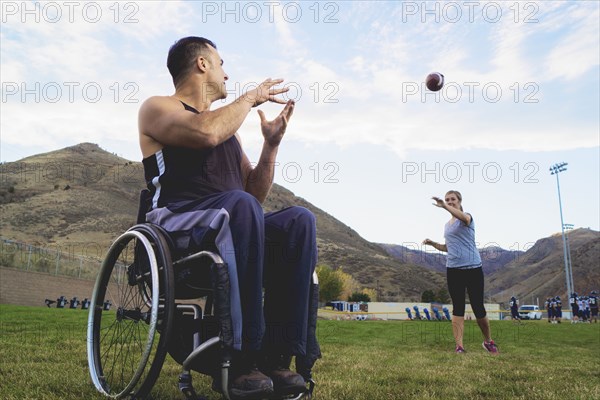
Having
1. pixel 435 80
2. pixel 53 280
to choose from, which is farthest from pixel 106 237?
pixel 435 80

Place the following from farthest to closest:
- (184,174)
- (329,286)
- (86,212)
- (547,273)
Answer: (547,273)
(86,212)
(329,286)
(184,174)

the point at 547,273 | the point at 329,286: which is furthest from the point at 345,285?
the point at 547,273

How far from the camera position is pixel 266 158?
3.22 meters

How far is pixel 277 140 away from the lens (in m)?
3.18

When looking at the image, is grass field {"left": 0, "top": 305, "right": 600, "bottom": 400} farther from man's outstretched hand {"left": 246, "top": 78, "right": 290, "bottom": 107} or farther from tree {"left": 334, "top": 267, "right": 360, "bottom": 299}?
tree {"left": 334, "top": 267, "right": 360, "bottom": 299}

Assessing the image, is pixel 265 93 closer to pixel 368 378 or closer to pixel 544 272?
pixel 368 378

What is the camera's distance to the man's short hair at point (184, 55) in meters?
3.02

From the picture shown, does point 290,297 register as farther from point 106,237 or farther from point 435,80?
point 106,237

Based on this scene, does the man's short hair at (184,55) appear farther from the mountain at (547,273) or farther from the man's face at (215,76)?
the mountain at (547,273)

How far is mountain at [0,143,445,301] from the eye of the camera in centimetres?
7706

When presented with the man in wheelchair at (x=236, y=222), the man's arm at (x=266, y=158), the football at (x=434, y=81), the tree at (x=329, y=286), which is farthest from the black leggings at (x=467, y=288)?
the tree at (x=329, y=286)

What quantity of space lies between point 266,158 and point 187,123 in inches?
31.4

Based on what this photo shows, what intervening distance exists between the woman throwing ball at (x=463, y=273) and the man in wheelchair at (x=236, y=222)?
15.6 ft

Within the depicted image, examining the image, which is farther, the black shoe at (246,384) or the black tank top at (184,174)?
the black tank top at (184,174)
